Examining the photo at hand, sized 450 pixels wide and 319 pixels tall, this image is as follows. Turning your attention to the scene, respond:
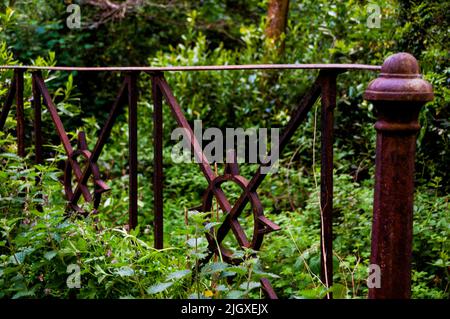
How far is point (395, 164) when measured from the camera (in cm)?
163

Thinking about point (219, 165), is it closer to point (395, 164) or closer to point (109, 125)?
point (109, 125)

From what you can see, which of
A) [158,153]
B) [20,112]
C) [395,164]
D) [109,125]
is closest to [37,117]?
[20,112]

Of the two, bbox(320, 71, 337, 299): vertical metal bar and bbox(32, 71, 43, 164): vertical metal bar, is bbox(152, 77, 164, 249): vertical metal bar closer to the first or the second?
bbox(320, 71, 337, 299): vertical metal bar

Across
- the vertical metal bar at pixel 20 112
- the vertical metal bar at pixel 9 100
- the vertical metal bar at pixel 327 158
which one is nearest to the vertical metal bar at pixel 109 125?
the vertical metal bar at pixel 20 112

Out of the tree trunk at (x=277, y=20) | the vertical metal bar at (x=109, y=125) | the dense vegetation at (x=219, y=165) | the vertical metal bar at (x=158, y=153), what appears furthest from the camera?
the tree trunk at (x=277, y=20)

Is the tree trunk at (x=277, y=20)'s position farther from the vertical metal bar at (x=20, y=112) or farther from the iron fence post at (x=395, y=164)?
the iron fence post at (x=395, y=164)

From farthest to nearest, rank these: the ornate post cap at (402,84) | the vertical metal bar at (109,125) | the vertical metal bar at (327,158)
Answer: the vertical metal bar at (109,125) → the vertical metal bar at (327,158) → the ornate post cap at (402,84)

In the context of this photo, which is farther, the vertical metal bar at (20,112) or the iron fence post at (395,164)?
the vertical metal bar at (20,112)

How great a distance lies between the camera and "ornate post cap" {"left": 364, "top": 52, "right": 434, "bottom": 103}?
5.17ft

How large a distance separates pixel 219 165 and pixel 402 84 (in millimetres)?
3863

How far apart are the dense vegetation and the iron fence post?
0.76 ft

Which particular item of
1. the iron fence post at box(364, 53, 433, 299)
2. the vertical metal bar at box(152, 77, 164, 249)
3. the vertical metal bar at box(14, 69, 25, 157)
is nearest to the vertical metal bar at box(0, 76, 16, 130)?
the vertical metal bar at box(14, 69, 25, 157)

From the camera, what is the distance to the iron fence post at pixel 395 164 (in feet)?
5.24

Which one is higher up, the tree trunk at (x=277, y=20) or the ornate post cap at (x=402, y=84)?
the tree trunk at (x=277, y=20)
